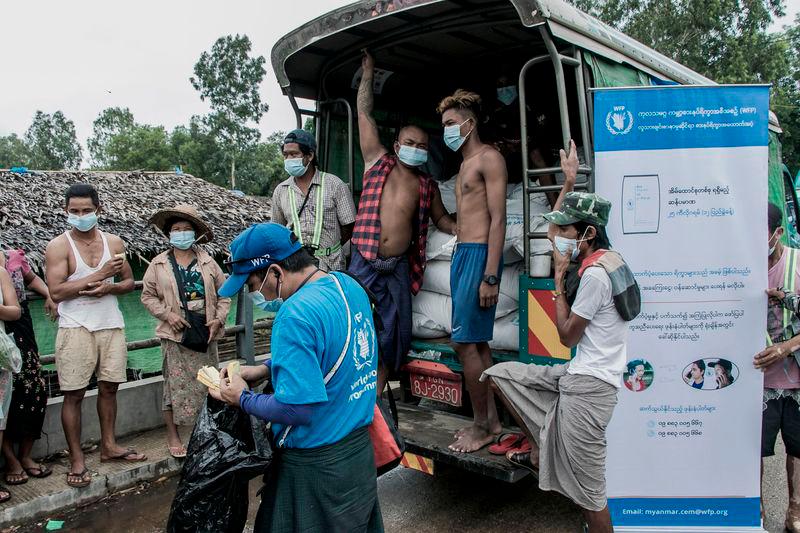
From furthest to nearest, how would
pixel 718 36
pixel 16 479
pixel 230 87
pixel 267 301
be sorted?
pixel 230 87, pixel 718 36, pixel 16 479, pixel 267 301

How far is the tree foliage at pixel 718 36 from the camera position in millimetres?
18359

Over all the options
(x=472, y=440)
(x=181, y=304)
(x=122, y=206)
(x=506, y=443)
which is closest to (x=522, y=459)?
(x=506, y=443)

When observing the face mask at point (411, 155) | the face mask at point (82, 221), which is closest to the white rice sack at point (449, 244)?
the face mask at point (411, 155)

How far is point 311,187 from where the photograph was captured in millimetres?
4199

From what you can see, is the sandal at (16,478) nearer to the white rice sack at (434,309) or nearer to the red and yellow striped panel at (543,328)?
the white rice sack at (434,309)

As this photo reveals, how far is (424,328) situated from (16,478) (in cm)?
278

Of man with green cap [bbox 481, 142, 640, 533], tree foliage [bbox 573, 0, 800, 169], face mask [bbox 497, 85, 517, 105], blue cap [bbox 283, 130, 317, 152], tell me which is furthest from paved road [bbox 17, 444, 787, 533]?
tree foliage [bbox 573, 0, 800, 169]

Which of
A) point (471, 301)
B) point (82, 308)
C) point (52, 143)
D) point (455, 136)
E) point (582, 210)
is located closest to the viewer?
point (582, 210)

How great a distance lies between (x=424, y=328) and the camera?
3982 millimetres

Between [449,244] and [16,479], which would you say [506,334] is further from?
[16,479]

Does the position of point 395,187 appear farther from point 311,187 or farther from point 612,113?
point 612,113

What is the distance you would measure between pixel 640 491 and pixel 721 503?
0.43 metres

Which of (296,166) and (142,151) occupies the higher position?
(142,151)

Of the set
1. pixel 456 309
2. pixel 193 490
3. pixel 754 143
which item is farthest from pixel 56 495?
pixel 754 143
